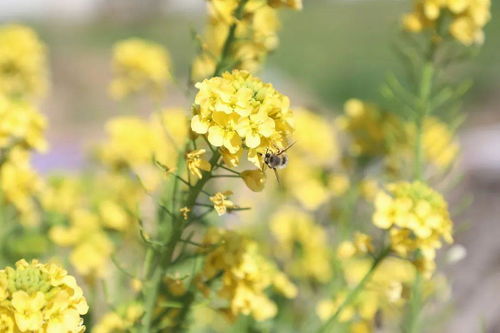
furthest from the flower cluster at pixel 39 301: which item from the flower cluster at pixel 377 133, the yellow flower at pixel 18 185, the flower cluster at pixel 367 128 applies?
the flower cluster at pixel 367 128

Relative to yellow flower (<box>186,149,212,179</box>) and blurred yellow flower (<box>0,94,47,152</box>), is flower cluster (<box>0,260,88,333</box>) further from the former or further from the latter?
blurred yellow flower (<box>0,94,47,152</box>)

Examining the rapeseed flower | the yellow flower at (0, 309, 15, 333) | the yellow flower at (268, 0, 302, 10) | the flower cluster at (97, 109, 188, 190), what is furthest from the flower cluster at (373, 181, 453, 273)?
the flower cluster at (97, 109, 188, 190)

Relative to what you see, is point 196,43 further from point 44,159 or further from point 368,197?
point 44,159

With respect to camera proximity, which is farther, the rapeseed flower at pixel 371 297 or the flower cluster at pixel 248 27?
the rapeseed flower at pixel 371 297

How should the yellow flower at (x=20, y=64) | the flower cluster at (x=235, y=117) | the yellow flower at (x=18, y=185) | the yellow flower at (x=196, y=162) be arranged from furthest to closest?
the yellow flower at (x=20, y=64)
the yellow flower at (x=18, y=185)
the yellow flower at (x=196, y=162)
the flower cluster at (x=235, y=117)

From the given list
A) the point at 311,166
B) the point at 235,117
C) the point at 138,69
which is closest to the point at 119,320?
the point at 235,117

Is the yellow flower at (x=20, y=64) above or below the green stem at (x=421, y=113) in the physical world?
above

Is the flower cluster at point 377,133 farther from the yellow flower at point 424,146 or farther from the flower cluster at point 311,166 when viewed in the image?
the flower cluster at point 311,166

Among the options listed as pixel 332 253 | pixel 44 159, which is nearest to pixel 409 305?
pixel 332 253
